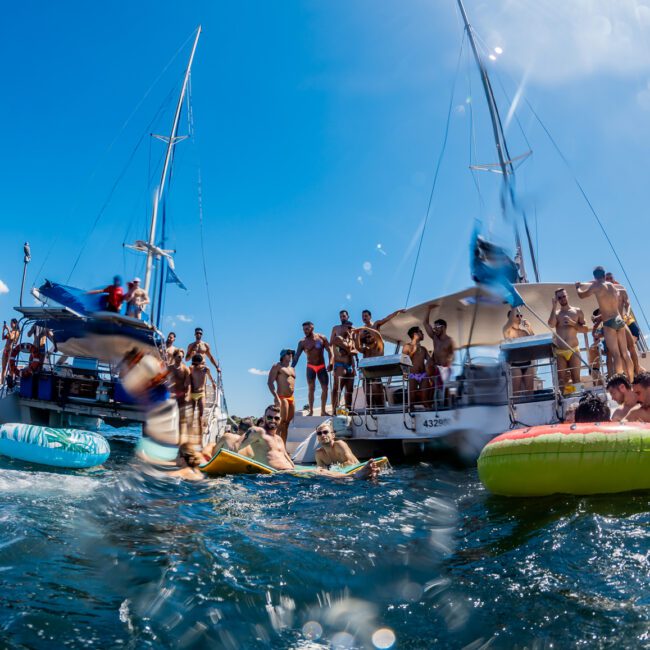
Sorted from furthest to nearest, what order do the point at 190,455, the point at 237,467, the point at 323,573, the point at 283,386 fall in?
the point at 283,386 < the point at 190,455 < the point at 237,467 < the point at 323,573

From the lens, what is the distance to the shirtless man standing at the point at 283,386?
11.3 m

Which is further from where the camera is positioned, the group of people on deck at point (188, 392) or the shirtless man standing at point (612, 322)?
the group of people on deck at point (188, 392)

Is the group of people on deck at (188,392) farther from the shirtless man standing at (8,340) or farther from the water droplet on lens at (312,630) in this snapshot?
the water droplet on lens at (312,630)

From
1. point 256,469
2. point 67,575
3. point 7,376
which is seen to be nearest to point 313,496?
point 256,469

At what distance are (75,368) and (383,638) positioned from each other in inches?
525

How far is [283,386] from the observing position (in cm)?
1139

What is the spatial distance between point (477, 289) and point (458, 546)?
7.36 meters

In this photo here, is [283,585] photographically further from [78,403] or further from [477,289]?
[78,403]

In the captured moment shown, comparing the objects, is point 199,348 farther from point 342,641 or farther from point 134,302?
point 342,641

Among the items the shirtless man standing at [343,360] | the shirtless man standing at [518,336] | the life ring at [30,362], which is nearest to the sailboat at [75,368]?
the life ring at [30,362]

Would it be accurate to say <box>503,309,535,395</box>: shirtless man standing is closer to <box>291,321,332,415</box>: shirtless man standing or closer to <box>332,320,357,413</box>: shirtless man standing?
<box>332,320,357,413</box>: shirtless man standing

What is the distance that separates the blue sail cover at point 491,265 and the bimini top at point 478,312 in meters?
0.42

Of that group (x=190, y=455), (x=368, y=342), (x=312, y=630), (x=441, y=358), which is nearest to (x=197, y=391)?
(x=190, y=455)

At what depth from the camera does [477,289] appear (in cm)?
1042
